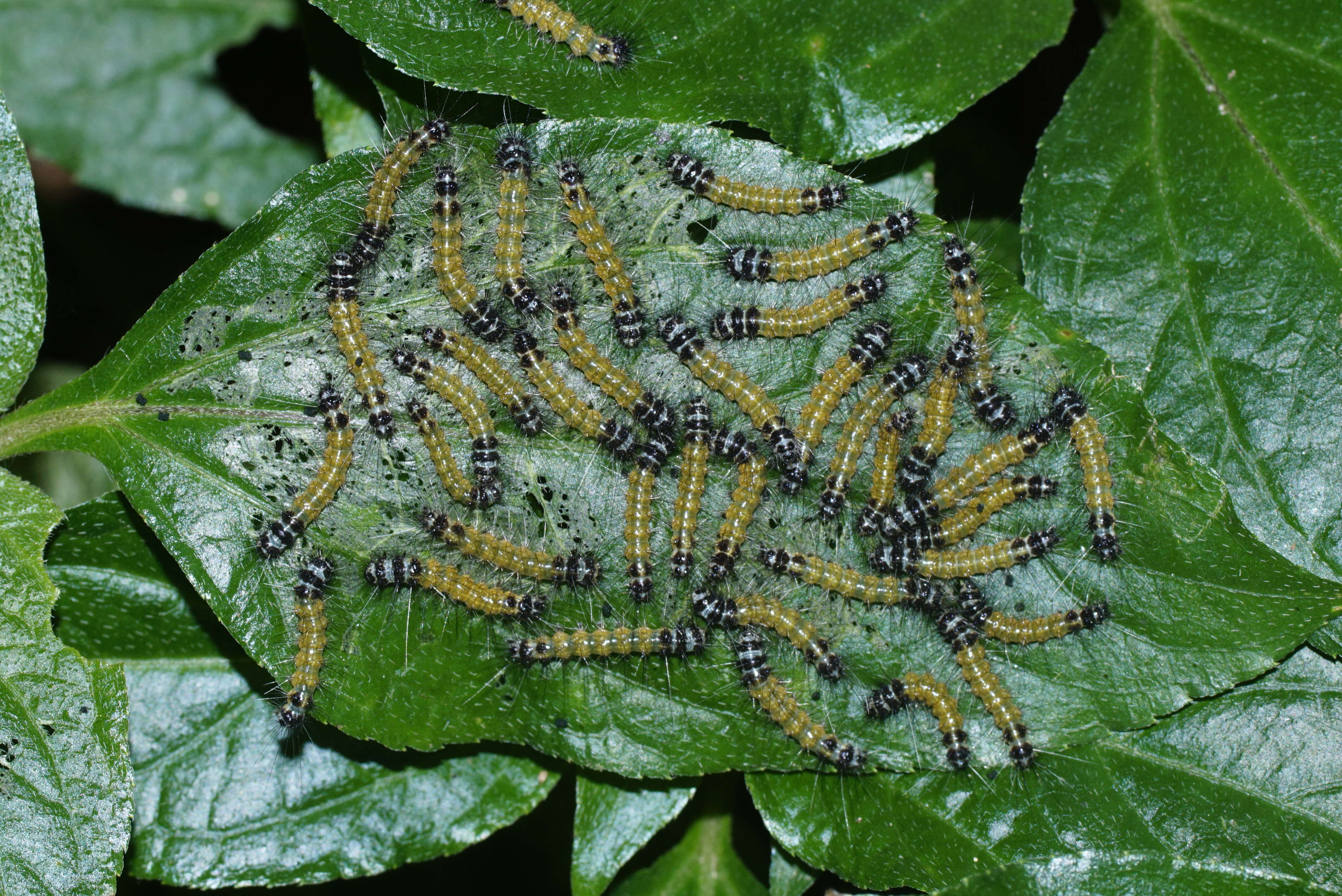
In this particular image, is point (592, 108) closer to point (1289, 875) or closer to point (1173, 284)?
point (1173, 284)

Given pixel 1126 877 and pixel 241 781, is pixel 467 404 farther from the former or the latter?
pixel 1126 877

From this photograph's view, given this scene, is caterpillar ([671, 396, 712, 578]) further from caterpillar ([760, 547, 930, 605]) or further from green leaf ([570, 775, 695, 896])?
green leaf ([570, 775, 695, 896])

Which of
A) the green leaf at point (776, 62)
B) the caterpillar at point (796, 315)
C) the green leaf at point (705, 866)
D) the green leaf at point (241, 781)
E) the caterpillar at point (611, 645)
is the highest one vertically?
the green leaf at point (776, 62)

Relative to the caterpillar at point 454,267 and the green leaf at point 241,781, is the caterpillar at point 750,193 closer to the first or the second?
the caterpillar at point 454,267

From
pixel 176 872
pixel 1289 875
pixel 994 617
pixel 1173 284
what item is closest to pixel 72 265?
pixel 176 872

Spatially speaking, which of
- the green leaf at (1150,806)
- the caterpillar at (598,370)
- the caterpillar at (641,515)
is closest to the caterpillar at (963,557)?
the green leaf at (1150,806)

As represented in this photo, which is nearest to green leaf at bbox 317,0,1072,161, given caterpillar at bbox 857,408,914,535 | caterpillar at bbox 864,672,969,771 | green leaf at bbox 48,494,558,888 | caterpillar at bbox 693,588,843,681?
caterpillar at bbox 857,408,914,535

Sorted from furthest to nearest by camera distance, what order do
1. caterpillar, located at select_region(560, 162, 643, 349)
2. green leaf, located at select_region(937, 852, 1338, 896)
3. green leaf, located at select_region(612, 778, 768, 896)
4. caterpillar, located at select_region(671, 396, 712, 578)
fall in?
green leaf, located at select_region(612, 778, 768, 896), caterpillar, located at select_region(671, 396, 712, 578), caterpillar, located at select_region(560, 162, 643, 349), green leaf, located at select_region(937, 852, 1338, 896)
